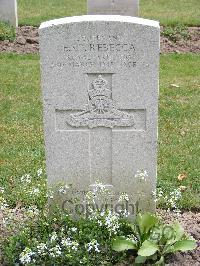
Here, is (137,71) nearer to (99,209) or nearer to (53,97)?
(53,97)

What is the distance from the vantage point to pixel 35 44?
10.6 meters

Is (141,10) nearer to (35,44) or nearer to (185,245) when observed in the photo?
(35,44)

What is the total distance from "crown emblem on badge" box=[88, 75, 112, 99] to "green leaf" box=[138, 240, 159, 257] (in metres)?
1.08

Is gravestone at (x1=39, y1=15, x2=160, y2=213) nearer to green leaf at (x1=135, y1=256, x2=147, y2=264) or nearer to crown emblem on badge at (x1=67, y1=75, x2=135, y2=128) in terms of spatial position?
crown emblem on badge at (x1=67, y1=75, x2=135, y2=128)

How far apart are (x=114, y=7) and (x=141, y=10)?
2.99m

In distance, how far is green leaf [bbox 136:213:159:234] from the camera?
4.28 meters

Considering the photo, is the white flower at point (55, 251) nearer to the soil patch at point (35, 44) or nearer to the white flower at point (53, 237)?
the white flower at point (53, 237)

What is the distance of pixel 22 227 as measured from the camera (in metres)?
4.36

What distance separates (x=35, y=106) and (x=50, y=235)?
12.5 feet

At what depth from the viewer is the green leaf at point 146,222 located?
14.0ft

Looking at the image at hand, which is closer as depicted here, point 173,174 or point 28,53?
point 173,174

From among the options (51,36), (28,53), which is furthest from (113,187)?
(28,53)

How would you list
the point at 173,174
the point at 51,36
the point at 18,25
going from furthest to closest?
the point at 18,25 → the point at 173,174 → the point at 51,36

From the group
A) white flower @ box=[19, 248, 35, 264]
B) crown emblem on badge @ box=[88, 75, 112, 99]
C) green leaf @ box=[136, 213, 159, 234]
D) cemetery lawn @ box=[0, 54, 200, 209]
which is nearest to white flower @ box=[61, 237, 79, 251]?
white flower @ box=[19, 248, 35, 264]
